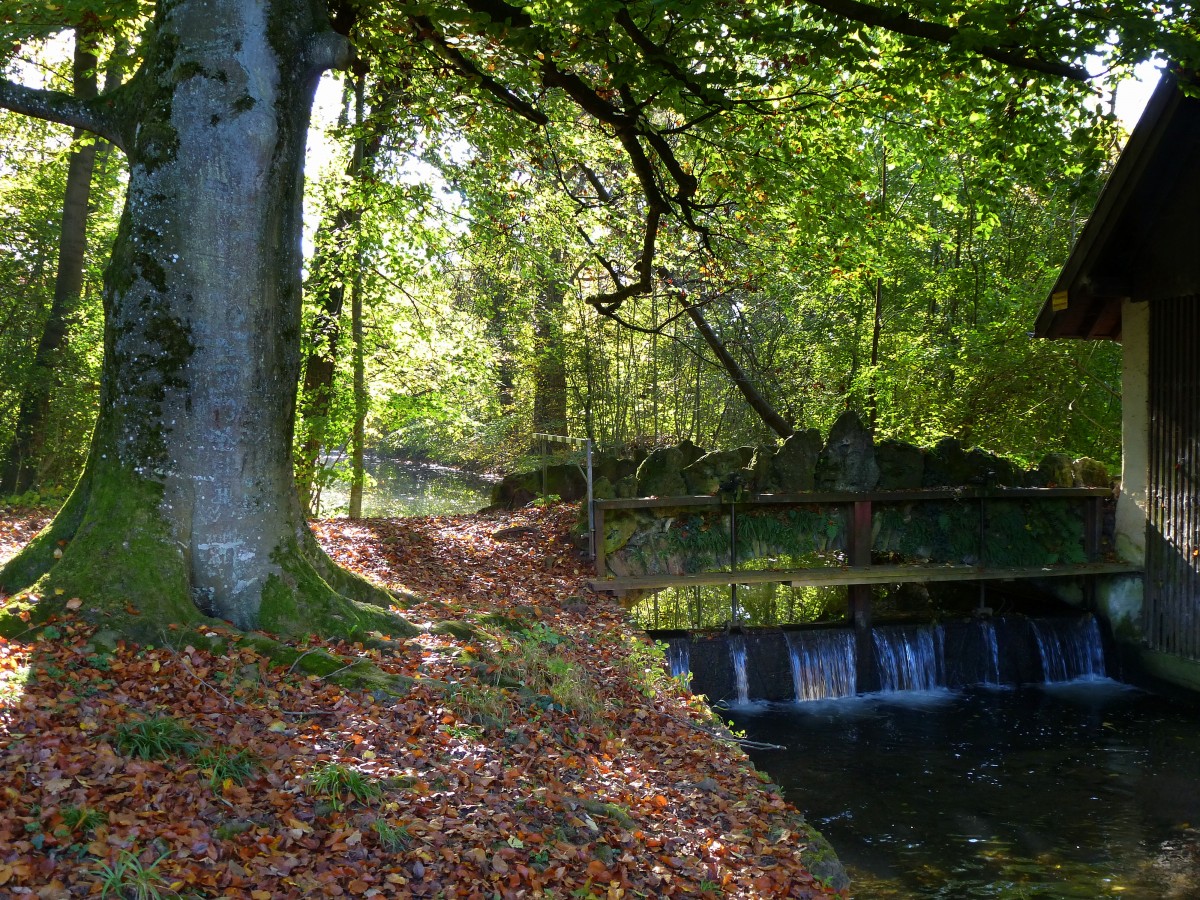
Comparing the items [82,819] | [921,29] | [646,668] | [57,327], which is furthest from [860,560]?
[57,327]

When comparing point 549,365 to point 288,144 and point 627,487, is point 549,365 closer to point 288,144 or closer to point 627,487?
point 627,487

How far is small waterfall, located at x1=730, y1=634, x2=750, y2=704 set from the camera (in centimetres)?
1149

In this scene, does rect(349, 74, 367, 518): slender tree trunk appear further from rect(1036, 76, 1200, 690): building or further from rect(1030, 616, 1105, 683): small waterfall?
rect(1030, 616, 1105, 683): small waterfall

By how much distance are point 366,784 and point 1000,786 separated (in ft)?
21.2

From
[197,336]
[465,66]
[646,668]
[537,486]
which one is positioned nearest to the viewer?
[197,336]

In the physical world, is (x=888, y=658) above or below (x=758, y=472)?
below

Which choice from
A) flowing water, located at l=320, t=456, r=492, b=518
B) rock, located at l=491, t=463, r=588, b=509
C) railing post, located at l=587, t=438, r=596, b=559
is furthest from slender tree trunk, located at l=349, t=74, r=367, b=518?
railing post, located at l=587, t=438, r=596, b=559

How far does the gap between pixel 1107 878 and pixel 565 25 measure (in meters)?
9.03

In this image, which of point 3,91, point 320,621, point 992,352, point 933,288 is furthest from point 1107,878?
point 933,288

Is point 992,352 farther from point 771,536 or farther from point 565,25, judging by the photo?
point 565,25

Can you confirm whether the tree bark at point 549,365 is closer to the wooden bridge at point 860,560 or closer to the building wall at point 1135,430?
the wooden bridge at point 860,560

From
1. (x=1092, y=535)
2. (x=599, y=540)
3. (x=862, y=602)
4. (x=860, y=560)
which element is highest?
(x=1092, y=535)

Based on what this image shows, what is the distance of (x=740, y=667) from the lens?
37.9 ft

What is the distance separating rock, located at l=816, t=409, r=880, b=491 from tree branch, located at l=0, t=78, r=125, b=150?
8.92m
